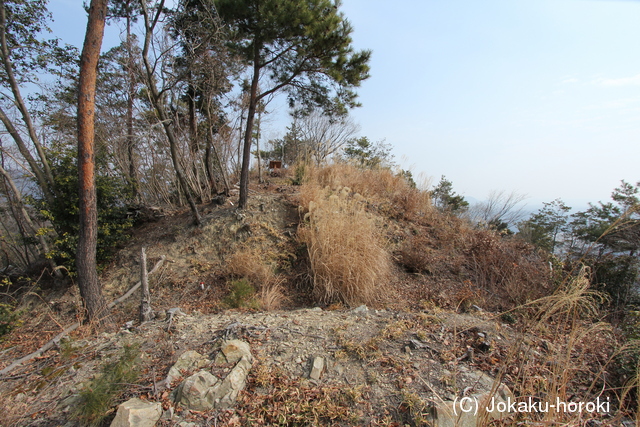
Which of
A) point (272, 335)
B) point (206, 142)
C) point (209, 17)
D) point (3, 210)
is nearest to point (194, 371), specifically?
point (272, 335)

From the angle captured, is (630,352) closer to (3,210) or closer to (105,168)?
(105,168)

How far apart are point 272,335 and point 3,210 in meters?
9.77

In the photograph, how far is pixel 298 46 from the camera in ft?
16.5

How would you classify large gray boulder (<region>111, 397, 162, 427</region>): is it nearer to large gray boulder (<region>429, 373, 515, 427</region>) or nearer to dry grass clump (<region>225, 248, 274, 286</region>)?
large gray boulder (<region>429, 373, 515, 427</region>)

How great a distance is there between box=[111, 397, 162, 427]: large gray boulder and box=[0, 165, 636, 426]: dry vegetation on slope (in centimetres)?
17

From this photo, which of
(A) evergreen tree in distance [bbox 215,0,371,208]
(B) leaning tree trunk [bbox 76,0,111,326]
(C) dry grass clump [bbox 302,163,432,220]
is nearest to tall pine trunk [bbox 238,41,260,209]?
(A) evergreen tree in distance [bbox 215,0,371,208]

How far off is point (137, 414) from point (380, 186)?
21.3ft

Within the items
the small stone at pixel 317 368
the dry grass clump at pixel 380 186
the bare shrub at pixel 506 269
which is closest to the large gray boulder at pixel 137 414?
the small stone at pixel 317 368

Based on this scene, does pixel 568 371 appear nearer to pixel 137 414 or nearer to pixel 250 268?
pixel 137 414

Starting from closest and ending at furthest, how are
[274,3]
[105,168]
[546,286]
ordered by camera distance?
[546,286] < [274,3] < [105,168]

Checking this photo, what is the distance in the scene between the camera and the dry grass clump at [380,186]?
20.2ft

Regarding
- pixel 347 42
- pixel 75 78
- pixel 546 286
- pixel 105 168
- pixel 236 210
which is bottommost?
pixel 546 286

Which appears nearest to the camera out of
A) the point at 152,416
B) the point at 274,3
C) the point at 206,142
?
the point at 152,416

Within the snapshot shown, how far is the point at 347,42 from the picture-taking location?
4809mm
